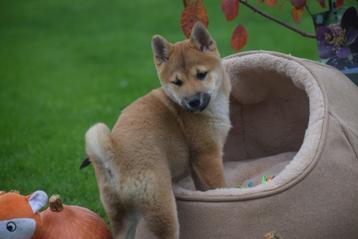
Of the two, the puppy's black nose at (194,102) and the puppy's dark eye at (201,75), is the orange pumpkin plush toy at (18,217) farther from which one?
the puppy's dark eye at (201,75)

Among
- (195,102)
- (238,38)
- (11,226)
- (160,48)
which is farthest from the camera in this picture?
(238,38)

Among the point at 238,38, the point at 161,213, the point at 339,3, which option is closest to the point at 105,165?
the point at 161,213

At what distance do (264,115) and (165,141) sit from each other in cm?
136

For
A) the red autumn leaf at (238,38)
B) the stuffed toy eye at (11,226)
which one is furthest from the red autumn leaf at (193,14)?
the stuffed toy eye at (11,226)

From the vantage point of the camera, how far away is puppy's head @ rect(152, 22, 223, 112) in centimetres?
303

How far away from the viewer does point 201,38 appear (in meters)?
3.18

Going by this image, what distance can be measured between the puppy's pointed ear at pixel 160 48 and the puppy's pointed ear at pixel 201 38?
0.14 meters

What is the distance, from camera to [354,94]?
346 centimetres

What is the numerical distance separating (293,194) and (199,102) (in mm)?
655

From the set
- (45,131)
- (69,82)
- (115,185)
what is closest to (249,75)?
(115,185)

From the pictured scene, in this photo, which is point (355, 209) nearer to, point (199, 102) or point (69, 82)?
point (199, 102)

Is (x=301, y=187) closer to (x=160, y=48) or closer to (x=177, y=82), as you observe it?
(x=177, y=82)

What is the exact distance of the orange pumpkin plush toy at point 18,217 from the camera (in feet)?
8.87

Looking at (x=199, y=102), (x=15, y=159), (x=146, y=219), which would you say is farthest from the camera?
(x=15, y=159)
